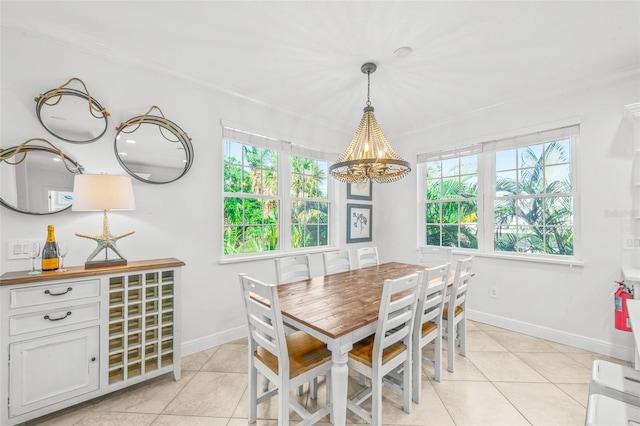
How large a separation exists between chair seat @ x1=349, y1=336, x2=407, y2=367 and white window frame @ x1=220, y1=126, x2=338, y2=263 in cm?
167

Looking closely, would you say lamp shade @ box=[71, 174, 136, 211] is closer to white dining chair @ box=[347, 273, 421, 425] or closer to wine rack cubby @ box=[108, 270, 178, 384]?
wine rack cubby @ box=[108, 270, 178, 384]

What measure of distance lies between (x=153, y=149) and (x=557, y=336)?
4375 mm

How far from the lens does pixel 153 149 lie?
2461mm

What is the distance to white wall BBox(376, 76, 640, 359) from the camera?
8.39ft

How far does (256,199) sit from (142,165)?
1.19 metres

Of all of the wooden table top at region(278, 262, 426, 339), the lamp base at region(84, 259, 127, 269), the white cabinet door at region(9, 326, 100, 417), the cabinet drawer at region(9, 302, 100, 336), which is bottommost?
the white cabinet door at region(9, 326, 100, 417)

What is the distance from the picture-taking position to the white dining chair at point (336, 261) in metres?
2.84

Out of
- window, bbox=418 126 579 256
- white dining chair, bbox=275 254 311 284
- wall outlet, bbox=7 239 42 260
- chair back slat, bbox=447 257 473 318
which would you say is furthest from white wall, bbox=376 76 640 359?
wall outlet, bbox=7 239 42 260

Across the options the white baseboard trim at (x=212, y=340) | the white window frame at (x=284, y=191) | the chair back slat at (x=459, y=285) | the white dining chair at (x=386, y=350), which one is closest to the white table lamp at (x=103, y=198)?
the white window frame at (x=284, y=191)

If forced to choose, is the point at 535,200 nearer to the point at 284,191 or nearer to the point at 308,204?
the point at 308,204

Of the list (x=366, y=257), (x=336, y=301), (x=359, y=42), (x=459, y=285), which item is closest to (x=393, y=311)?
(x=336, y=301)

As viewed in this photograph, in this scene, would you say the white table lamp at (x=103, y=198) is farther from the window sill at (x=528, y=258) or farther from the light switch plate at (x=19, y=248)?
the window sill at (x=528, y=258)

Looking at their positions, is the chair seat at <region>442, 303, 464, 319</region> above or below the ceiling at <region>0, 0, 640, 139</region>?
below

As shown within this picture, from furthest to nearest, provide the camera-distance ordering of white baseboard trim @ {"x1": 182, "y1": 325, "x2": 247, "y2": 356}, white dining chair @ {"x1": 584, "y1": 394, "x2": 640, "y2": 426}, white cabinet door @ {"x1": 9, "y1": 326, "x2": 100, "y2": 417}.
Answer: white baseboard trim @ {"x1": 182, "y1": 325, "x2": 247, "y2": 356} < white cabinet door @ {"x1": 9, "y1": 326, "x2": 100, "y2": 417} < white dining chair @ {"x1": 584, "y1": 394, "x2": 640, "y2": 426}
